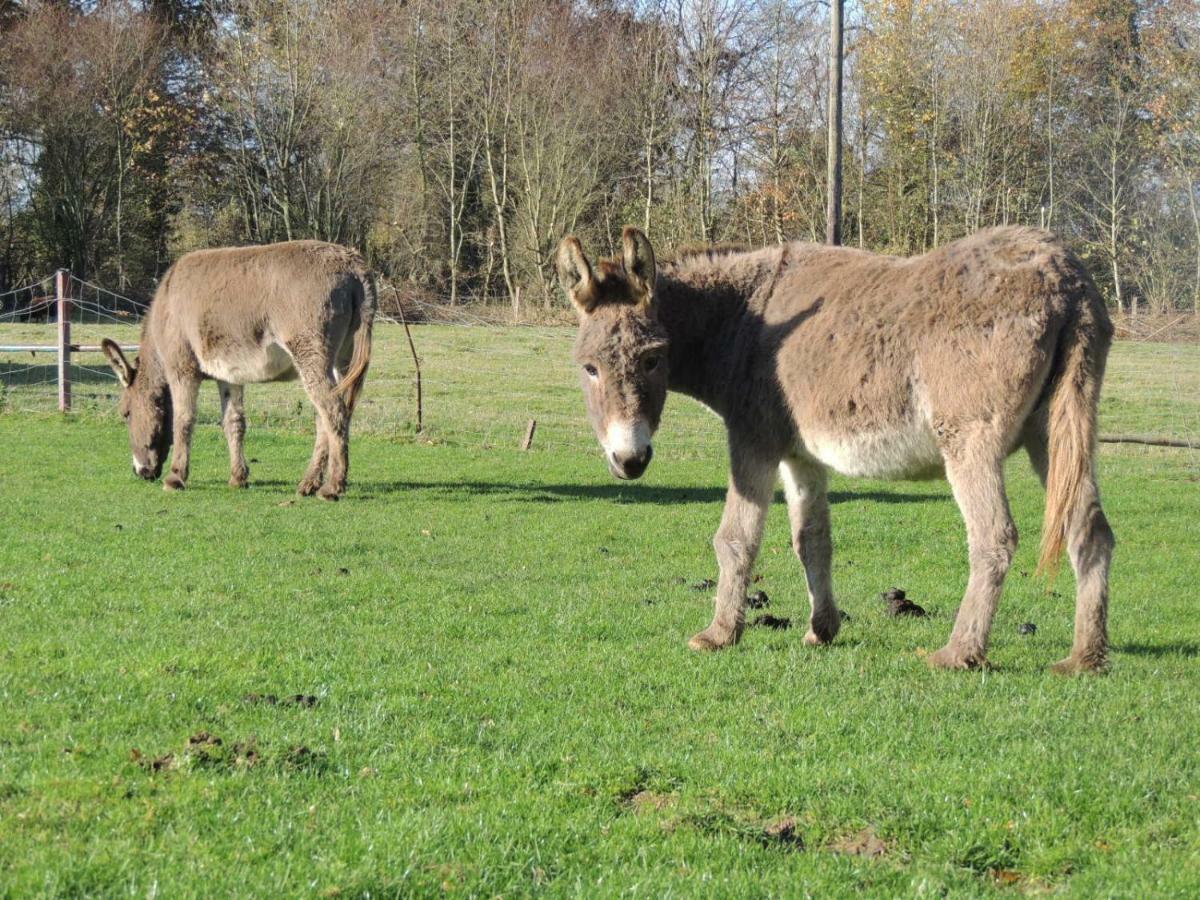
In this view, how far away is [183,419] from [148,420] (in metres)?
0.73

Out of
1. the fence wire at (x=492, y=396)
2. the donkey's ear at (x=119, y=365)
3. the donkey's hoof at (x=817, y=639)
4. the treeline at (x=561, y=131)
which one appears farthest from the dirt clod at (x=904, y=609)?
the treeline at (x=561, y=131)

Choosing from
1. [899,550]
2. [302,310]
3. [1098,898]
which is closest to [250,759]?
[1098,898]

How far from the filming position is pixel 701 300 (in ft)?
22.7

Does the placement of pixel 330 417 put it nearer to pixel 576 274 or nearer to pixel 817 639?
pixel 576 274

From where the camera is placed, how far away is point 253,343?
45.2 feet

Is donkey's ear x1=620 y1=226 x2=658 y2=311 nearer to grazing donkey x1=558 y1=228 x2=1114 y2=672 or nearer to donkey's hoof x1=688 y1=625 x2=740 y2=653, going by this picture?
grazing donkey x1=558 y1=228 x2=1114 y2=672

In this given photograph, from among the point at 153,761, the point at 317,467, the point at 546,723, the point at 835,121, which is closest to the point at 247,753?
the point at 153,761

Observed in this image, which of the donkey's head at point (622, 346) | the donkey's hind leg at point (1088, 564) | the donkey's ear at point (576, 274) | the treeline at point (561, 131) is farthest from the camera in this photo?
the treeline at point (561, 131)

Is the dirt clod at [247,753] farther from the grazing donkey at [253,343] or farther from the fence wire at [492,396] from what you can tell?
the fence wire at [492,396]

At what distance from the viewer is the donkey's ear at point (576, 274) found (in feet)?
20.6

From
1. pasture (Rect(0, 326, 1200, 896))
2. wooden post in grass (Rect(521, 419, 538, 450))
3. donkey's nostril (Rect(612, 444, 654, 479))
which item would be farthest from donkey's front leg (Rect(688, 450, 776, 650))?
wooden post in grass (Rect(521, 419, 538, 450))

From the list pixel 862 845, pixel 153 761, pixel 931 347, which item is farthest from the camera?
pixel 931 347

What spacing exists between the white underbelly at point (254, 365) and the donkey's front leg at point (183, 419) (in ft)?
1.36

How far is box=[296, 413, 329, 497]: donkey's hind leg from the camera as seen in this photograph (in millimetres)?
13702
